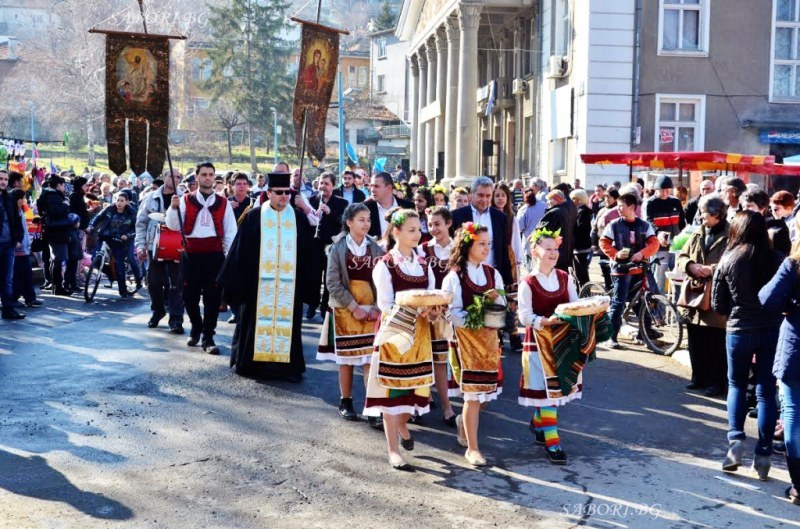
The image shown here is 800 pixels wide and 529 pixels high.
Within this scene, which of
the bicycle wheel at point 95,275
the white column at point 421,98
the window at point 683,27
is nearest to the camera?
the bicycle wheel at point 95,275

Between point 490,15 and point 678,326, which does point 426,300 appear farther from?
point 490,15

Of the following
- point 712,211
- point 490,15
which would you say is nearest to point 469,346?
point 712,211

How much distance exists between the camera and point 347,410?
8422 millimetres

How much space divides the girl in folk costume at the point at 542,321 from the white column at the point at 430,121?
42268 mm

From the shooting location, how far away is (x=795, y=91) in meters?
26.0

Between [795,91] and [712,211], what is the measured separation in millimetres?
18676

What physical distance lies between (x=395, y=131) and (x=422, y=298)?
7588cm

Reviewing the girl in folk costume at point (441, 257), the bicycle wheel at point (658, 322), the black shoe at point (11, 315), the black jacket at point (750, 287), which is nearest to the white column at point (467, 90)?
the black shoe at point (11, 315)

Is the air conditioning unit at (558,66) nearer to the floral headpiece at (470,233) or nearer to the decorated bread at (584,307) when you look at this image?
the floral headpiece at (470,233)

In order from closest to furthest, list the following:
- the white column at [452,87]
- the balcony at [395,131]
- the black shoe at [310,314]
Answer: the black shoe at [310,314] < the white column at [452,87] < the balcony at [395,131]

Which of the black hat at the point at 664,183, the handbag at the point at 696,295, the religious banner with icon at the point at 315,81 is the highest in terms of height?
the religious banner with icon at the point at 315,81

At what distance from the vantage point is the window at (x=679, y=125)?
25.9 meters

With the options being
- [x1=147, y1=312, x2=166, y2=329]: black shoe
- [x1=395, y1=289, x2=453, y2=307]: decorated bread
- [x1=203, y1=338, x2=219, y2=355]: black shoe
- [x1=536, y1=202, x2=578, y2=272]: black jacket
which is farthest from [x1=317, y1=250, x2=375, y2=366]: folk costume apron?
[x1=147, y1=312, x2=166, y2=329]: black shoe

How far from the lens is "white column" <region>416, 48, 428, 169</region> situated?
54.6m
